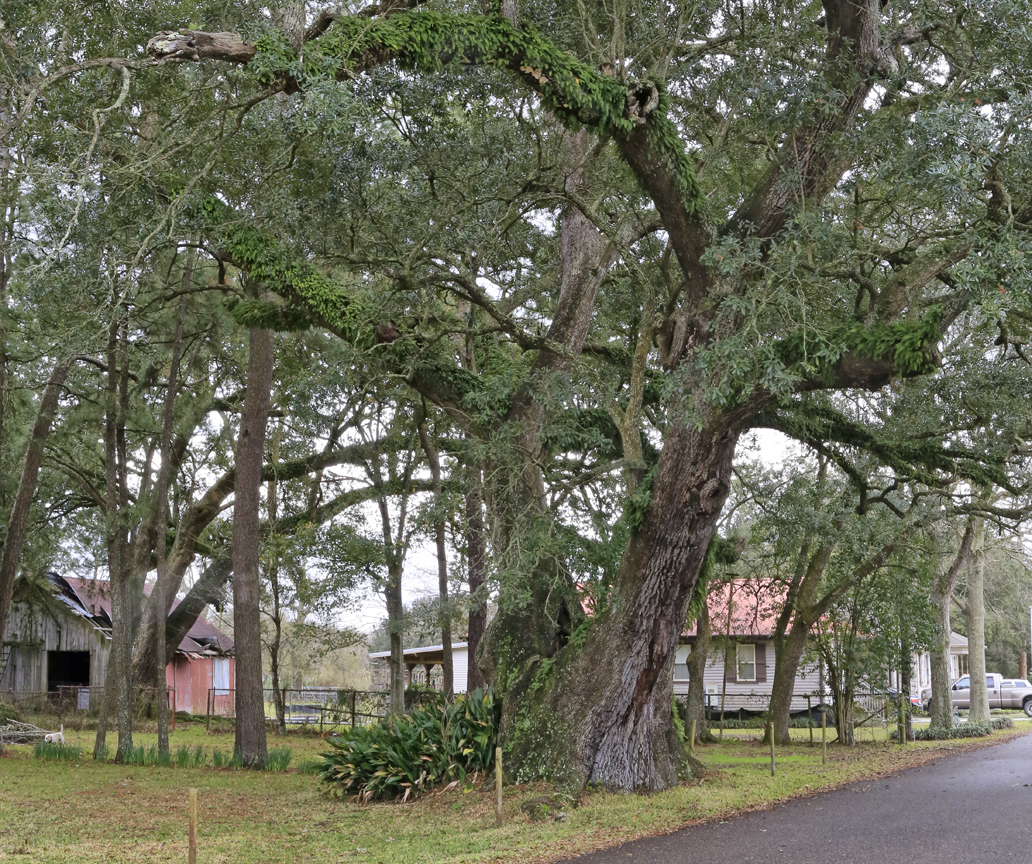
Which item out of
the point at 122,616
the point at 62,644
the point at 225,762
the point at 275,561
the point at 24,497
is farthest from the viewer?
the point at 62,644

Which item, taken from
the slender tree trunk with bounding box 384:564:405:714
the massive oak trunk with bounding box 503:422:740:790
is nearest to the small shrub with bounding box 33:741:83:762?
the slender tree trunk with bounding box 384:564:405:714

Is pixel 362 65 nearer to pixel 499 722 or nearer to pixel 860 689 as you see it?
pixel 499 722

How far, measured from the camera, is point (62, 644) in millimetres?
28625

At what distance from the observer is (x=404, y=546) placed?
2244cm

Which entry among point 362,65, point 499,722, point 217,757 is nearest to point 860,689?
point 499,722

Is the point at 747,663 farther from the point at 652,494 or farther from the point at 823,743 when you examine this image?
the point at 652,494

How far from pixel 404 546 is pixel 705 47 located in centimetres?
Result: 1368

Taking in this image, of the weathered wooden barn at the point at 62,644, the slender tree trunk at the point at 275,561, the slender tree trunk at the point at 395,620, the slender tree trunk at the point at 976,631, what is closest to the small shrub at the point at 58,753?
the slender tree trunk at the point at 275,561

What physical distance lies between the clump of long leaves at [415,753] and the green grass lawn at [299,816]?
1.13ft

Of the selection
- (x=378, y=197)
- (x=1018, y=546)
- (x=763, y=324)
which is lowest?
(x=1018, y=546)

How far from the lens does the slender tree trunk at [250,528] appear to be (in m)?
16.6

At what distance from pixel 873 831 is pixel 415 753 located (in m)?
5.71

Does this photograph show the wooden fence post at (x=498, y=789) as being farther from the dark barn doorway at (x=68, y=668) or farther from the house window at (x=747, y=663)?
the dark barn doorway at (x=68, y=668)

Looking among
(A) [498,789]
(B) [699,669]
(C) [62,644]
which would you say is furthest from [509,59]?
(C) [62,644]
